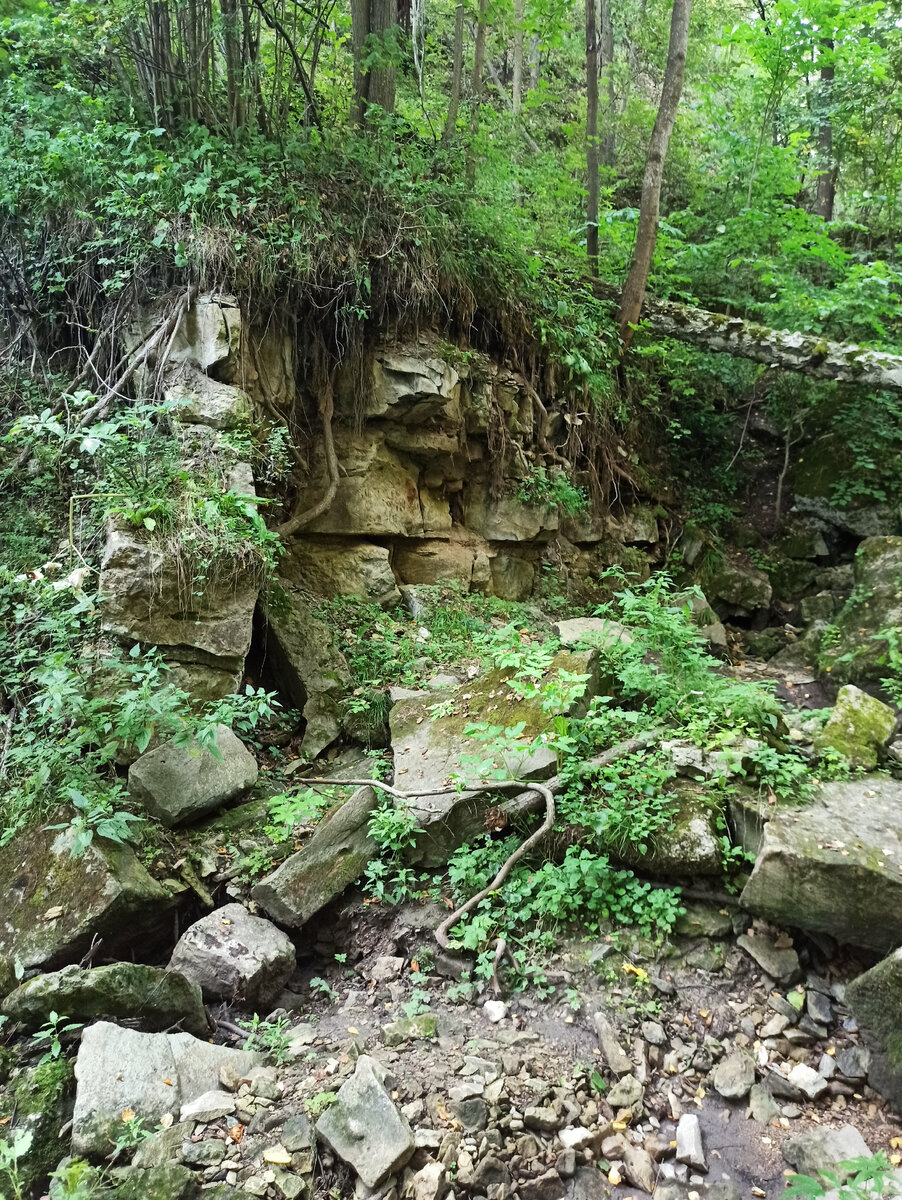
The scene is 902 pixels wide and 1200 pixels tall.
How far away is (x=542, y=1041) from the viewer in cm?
310

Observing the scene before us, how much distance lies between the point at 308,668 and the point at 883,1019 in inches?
162

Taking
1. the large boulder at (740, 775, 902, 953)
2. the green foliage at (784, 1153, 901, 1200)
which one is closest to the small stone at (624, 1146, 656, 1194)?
the green foliage at (784, 1153, 901, 1200)

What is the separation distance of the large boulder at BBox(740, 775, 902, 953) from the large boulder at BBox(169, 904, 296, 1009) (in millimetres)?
2502

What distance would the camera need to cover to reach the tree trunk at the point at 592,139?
32.3 ft

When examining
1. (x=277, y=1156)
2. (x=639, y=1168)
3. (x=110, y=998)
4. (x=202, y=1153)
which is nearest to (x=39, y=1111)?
(x=110, y=998)

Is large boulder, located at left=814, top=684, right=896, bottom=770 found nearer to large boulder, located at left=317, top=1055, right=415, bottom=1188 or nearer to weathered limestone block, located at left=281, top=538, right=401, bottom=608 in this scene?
large boulder, located at left=317, top=1055, right=415, bottom=1188

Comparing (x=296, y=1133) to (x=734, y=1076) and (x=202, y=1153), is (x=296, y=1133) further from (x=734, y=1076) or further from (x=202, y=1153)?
(x=734, y=1076)

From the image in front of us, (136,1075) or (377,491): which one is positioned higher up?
(377,491)

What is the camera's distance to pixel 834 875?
10.7ft

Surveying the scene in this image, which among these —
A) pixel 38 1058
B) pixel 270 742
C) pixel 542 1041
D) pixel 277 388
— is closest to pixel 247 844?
pixel 270 742

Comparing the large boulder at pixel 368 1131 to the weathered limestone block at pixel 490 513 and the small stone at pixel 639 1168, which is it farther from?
the weathered limestone block at pixel 490 513

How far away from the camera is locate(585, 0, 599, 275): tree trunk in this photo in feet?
32.3

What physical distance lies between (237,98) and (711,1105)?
8.46m

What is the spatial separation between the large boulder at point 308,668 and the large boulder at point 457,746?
1.91 feet
